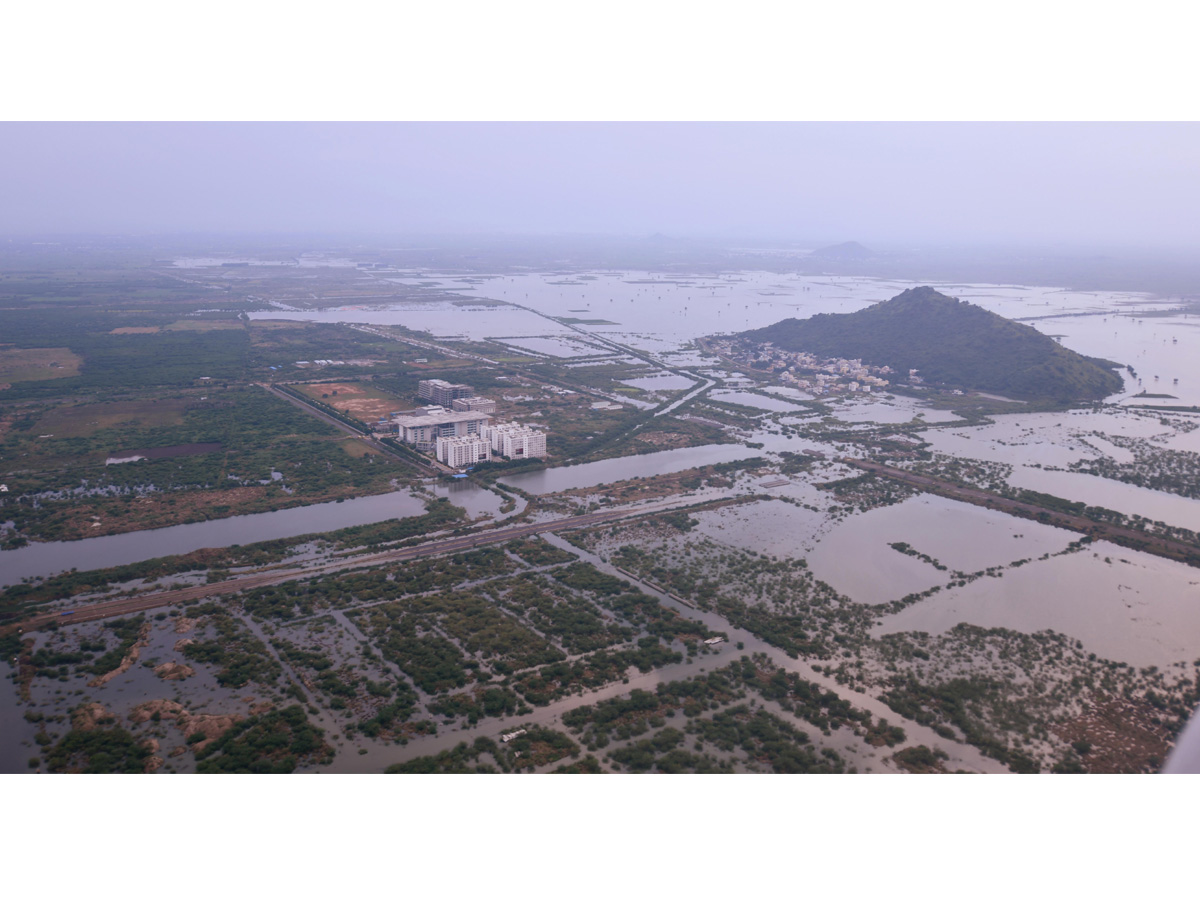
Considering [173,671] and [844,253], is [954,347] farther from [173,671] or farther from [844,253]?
[844,253]

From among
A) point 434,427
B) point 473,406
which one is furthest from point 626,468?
point 473,406

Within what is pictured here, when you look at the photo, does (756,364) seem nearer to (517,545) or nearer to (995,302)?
(517,545)

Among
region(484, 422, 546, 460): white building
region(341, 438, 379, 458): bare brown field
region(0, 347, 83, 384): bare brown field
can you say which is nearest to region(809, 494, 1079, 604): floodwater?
region(484, 422, 546, 460): white building

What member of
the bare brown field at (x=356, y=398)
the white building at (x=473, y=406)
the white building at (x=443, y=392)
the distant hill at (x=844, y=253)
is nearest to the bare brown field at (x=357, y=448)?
the bare brown field at (x=356, y=398)

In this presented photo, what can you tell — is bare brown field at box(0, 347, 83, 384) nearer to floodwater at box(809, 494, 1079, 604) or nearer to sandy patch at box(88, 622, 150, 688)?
sandy patch at box(88, 622, 150, 688)

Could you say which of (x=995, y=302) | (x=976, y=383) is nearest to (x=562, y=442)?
(x=976, y=383)

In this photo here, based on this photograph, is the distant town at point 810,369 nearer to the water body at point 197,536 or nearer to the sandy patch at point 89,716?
the water body at point 197,536
